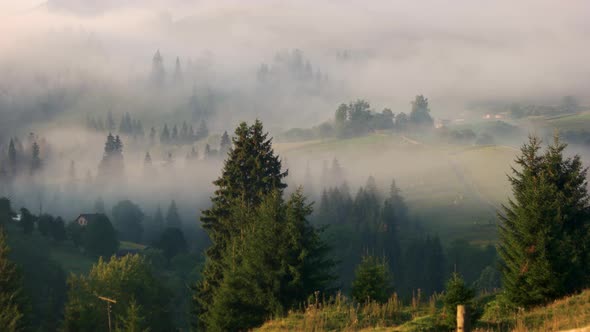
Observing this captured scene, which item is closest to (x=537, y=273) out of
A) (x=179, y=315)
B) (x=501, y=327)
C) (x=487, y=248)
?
(x=501, y=327)

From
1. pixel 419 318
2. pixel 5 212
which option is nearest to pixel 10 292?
pixel 419 318

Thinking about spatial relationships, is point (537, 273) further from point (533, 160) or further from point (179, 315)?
point (179, 315)

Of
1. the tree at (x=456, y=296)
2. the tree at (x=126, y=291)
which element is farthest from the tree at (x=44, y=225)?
the tree at (x=456, y=296)

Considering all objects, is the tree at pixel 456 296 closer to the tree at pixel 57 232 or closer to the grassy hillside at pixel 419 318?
the grassy hillside at pixel 419 318

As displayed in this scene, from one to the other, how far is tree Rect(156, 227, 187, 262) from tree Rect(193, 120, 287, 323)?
102 metres

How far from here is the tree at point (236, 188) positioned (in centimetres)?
6291

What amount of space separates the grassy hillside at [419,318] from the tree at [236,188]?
86.6ft

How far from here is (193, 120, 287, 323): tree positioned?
6291 cm

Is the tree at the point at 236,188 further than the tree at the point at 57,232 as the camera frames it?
No

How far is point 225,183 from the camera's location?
6681cm

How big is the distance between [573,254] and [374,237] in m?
137

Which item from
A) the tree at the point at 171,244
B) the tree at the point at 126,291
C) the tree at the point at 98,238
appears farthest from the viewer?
the tree at the point at 171,244

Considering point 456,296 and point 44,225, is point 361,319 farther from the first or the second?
point 44,225

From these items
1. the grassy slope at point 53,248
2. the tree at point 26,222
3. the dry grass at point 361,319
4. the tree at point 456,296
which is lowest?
the grassy slope at point 53,248
